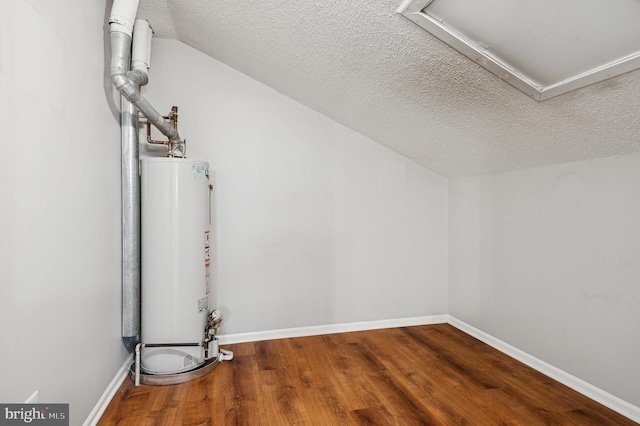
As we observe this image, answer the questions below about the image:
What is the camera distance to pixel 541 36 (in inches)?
50.1

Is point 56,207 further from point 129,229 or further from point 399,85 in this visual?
point 399,85

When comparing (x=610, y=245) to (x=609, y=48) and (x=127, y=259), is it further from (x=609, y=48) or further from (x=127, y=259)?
(x=127, y=259)

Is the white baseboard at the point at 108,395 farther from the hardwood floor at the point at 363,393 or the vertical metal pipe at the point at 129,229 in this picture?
the vertical metal pipe at the point at 129,229

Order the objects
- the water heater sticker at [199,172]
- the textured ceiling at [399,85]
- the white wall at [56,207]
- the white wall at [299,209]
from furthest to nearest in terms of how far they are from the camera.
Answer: the white wall at [299,209], the water heater sticker at [199,172], the textured ceiling at [399,85], the white wall at [56,207]

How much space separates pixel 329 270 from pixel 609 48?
2.12 m

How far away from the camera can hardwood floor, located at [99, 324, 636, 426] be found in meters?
1.61

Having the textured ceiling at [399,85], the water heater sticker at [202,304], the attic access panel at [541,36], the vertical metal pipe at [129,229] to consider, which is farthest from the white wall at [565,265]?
the vertical metal pipe at [129,229]

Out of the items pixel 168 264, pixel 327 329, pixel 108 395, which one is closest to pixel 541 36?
pixel 168 264

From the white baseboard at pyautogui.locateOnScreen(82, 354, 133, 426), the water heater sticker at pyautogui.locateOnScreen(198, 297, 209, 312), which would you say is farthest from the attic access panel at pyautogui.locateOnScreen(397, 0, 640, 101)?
the white baseboard at pyautogui.locateOnScreen(82, 354, 133, 426)

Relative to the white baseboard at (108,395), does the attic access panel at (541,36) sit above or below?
above

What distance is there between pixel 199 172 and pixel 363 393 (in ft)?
5.33

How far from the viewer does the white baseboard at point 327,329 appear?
2521 mm

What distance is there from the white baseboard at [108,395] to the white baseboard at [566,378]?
→ 248 cm

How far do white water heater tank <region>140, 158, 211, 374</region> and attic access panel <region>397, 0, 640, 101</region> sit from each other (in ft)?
5.00
